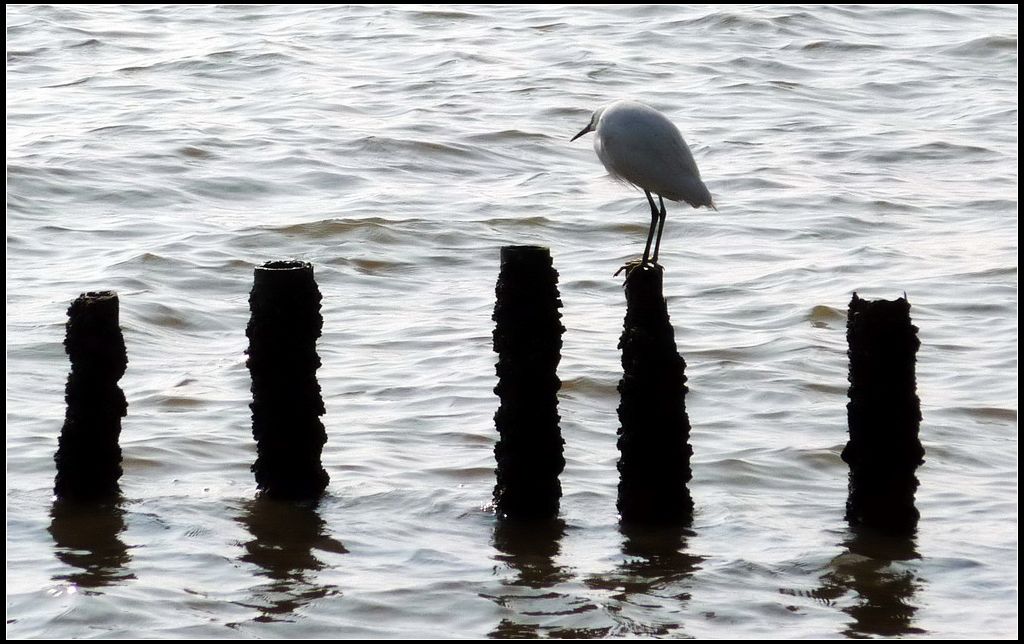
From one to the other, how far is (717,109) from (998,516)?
1523cm

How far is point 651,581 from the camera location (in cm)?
823

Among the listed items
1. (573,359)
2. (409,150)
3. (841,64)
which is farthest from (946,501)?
(841,64)

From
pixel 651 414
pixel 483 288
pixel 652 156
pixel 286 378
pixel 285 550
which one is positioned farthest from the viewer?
pixel 483 288

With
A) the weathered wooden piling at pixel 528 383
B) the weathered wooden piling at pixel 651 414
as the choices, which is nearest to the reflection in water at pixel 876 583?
the weathered wooden piling at pixel 651 414

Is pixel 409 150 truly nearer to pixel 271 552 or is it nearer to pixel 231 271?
pixel 231 271

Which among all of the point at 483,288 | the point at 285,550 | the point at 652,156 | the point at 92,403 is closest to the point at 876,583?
the point at 652,156

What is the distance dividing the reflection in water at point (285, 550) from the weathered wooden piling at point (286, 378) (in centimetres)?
13

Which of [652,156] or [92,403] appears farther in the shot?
[652,156]

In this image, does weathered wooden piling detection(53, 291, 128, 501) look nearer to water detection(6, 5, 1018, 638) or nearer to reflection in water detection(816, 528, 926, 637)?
water detection(6, 5, 1018, 638)

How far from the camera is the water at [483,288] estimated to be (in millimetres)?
8211

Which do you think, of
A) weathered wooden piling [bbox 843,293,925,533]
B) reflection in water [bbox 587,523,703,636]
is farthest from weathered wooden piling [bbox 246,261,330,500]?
weathered wooden piling [bbox 843,293,925,533]

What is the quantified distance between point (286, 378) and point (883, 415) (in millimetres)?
3198

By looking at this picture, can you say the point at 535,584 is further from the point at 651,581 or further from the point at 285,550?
the point at 285,550

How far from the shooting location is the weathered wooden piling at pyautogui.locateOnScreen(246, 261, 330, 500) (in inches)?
335
